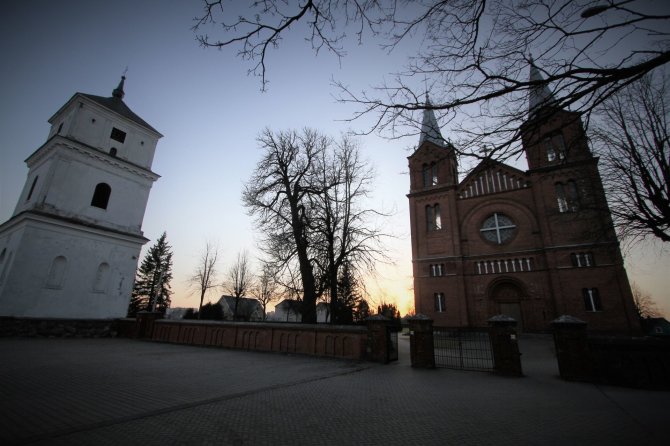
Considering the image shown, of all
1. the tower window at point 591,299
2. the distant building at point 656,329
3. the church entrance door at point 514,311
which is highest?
the tower window at point 591,299

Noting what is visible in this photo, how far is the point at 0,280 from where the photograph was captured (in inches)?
691

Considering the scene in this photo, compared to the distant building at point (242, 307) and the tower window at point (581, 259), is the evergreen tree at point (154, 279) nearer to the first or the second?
the distant building at point (242, 307)

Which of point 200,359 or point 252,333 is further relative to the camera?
point 252,333

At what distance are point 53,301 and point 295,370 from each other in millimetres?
18483

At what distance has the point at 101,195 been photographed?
22531 mm

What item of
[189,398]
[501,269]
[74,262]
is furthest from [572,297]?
[74,262]

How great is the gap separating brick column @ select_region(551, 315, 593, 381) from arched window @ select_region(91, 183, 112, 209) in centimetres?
2864

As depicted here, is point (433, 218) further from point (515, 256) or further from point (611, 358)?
point (611, 358)

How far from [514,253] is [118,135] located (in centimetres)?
3553

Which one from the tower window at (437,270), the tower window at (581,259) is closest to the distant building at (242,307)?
the tower window at (437,270)

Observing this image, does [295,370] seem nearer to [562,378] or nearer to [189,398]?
[189,398]

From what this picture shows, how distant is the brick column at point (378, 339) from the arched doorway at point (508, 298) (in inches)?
705

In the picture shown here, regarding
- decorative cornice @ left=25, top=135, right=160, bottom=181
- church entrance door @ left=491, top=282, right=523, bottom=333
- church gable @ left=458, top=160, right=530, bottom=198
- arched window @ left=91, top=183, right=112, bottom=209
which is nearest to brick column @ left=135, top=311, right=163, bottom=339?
arched window @ left=91, top=183, right=112, bottom=209

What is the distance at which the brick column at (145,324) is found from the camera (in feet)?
66.5
